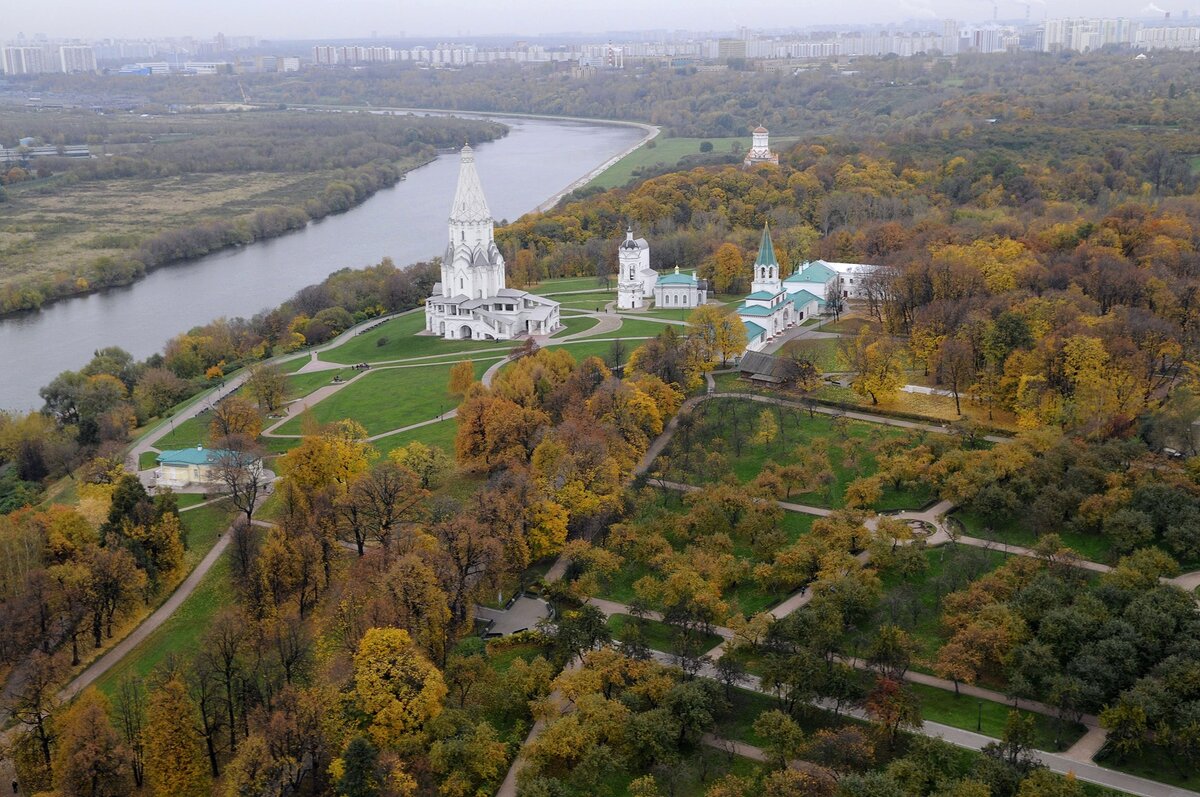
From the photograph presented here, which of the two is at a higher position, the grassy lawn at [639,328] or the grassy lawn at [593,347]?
the grassy lawn at [639,328]

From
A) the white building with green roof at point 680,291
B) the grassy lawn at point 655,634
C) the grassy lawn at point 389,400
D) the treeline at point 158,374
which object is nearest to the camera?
the grassy lawn at point 655,634

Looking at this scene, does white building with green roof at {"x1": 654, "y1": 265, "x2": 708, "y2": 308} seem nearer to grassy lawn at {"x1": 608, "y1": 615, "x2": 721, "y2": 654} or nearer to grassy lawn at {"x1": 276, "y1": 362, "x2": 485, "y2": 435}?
grassy lawn at {"x1": 276, "y1": 362, "x2": 485, "y2": 435}

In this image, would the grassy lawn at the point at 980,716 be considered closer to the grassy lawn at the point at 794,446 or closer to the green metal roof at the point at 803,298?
the grassy lawn at the point at 794,446

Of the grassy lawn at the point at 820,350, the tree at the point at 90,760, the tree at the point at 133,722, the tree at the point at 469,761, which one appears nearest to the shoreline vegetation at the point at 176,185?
the grassy lawn at the point at 820,350

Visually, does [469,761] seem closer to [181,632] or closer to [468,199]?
[181,632]

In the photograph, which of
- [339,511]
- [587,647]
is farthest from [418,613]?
[339,511]
